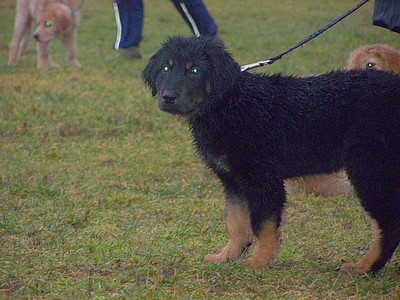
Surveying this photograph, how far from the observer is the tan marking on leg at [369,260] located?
134 inches

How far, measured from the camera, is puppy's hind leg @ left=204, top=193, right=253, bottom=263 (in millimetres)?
3637

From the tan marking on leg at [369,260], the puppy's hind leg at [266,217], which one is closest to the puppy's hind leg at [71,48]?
the puppy's hind leg at [266,217]

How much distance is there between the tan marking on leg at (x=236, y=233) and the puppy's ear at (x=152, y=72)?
0.73 m

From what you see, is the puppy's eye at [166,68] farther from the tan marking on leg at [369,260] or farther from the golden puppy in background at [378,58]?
the golden puppy in background at [378,58]

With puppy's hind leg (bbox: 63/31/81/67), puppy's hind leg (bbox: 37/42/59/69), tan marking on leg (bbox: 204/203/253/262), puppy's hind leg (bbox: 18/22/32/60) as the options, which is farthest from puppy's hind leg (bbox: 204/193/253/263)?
puppy's hind leg (bbox: 18/22/32/60)

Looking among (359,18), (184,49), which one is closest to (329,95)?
(184,49)

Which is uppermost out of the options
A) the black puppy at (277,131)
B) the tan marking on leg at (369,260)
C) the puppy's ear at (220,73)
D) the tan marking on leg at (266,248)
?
the puppy's ear at (220,73)

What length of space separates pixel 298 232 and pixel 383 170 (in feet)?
3.37

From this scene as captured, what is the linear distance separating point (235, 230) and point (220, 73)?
2.60 ft

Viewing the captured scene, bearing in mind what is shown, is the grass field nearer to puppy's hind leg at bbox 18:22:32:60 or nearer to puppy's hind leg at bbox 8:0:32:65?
puppy's hind leg at bbox 8:0:32:65

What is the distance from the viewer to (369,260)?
134 inches

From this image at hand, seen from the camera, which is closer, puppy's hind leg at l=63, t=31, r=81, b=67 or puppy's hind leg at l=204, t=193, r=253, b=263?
puppy's hind leg at l=204, t=193, r=253, b=263

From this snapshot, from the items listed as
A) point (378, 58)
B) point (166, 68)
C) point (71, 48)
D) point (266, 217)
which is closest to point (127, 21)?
point (378, 58)

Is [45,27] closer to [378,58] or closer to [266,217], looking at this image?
[378,58]
